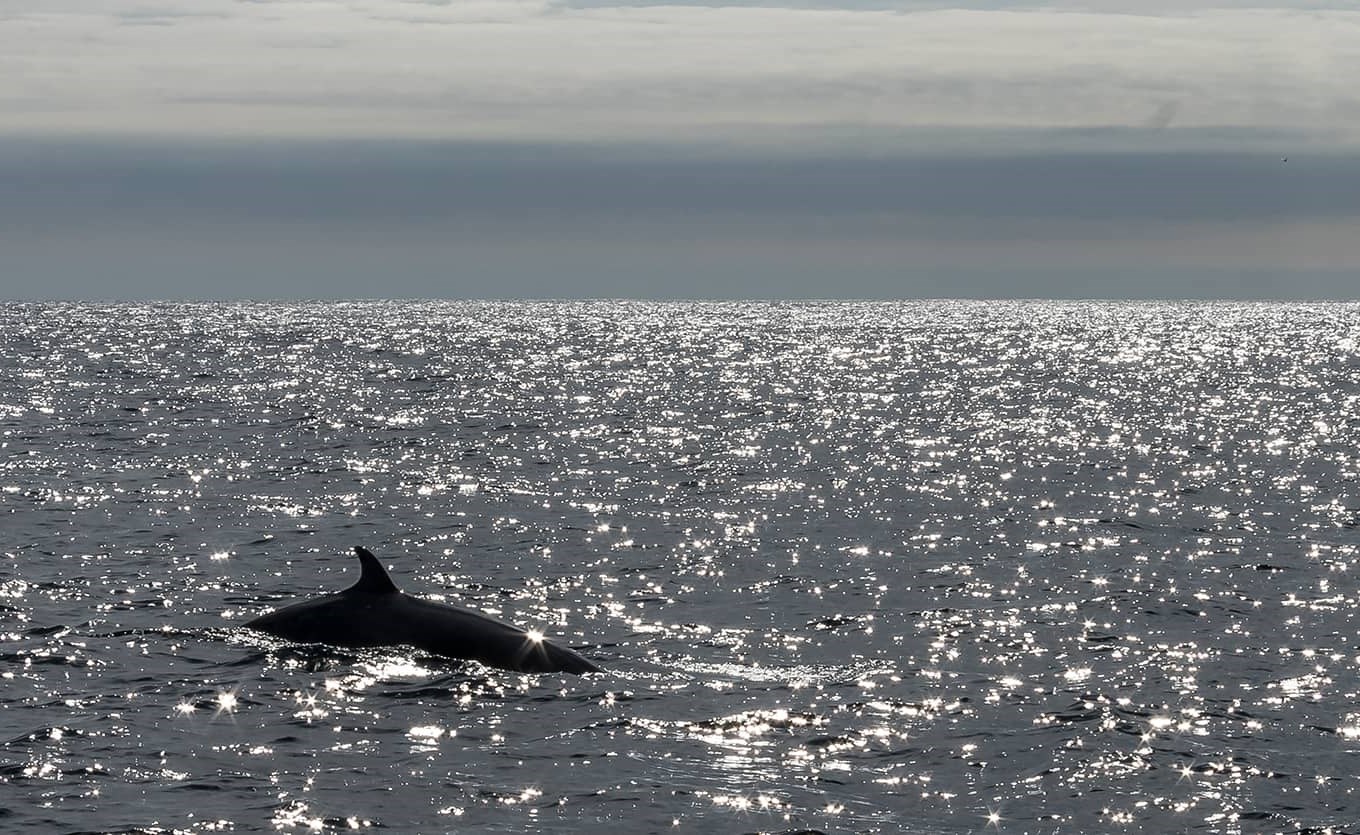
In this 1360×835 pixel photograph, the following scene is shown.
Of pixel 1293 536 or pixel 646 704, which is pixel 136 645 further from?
pixel 1293 536

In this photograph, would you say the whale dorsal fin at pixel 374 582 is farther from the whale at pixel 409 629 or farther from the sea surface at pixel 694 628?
the sea surface at pixel 694 628

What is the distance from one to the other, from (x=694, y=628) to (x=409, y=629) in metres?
4.66

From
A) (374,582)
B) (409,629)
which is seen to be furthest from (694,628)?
(374,582)

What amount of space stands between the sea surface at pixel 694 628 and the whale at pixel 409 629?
0.41m

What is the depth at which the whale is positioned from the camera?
858 inches

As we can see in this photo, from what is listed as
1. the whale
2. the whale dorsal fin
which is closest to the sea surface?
the whale

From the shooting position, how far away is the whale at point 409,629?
21.8 meters

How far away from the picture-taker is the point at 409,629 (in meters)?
22.3

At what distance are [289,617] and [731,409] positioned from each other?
55.4 metres

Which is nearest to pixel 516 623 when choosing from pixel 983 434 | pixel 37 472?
pixel 37 472

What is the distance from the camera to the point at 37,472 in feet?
146

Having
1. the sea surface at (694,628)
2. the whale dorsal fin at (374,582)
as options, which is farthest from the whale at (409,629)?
the sea surface at (694,628)

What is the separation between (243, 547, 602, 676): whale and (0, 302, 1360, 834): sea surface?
406 millimetres

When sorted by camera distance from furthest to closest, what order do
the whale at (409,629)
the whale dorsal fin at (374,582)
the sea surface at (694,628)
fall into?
the whale dorsal fin at (374,582) < the whale at (409,629) < the sea surface at (694,628)
